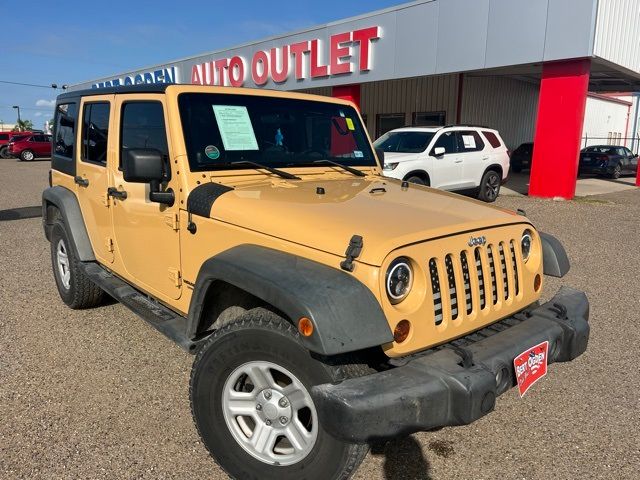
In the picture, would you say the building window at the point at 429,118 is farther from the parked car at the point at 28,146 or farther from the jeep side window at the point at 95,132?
the parked car at the point at 28,146

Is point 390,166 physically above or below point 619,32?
below

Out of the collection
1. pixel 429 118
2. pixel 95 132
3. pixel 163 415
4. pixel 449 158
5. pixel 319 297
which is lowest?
pixel 163 415

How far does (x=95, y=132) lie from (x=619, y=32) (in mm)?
13448

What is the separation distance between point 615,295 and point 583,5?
349 inches

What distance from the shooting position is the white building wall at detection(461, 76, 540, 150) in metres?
20.9

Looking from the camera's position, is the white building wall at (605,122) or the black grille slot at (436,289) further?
the white building wall at (605,122)

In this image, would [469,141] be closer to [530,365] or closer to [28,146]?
[530,365]

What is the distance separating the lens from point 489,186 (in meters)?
12.5

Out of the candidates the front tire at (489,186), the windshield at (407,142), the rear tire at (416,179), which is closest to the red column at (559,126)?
the front tire at (489,186)

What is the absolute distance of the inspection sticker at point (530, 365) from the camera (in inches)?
92.1

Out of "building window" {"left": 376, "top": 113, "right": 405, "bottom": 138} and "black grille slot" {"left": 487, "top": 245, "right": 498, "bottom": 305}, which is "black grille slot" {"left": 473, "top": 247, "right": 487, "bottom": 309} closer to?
"black grille slot" {"left": 487, "top": 245, "right": 498, "bottom": 305}

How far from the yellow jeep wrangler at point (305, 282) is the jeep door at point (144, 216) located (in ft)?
0.05

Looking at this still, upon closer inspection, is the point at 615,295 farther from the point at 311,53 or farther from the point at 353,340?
the point at 311,53

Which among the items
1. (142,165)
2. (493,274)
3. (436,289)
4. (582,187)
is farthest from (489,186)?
(142,165)
